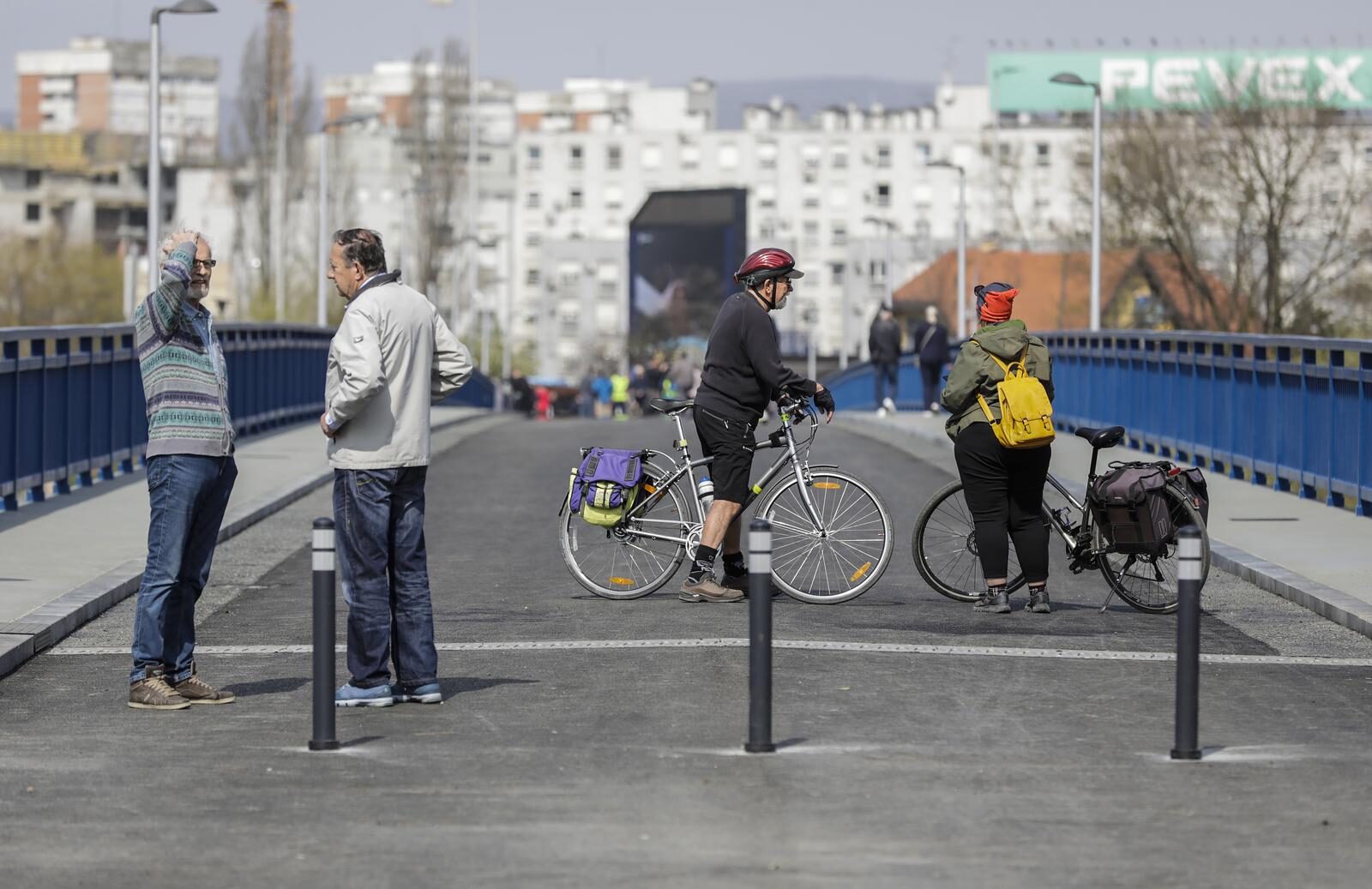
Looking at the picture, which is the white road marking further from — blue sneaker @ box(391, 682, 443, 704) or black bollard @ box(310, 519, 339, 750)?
black bollard @ box(310, 519, 339, 750)

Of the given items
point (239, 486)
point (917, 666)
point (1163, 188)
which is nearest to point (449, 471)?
point (239, 486)

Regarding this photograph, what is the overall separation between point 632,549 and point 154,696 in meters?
3.68

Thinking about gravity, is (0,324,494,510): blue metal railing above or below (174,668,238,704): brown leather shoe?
above

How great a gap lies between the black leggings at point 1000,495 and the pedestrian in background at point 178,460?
13.3 feet

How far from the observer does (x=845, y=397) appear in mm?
50531

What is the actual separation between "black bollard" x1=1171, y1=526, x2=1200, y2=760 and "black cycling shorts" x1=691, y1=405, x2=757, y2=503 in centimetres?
419

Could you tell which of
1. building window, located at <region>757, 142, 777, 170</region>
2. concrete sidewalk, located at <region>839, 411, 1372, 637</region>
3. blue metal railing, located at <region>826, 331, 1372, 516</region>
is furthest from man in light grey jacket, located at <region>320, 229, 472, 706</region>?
building window, located at <region>757, 142, 777, 170</region>

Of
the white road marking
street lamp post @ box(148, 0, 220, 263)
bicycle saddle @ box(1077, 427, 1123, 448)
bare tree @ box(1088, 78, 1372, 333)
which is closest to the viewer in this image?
the white road marking

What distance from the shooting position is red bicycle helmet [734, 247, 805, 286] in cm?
1152

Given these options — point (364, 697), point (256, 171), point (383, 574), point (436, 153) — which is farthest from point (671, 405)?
point (436, 153)

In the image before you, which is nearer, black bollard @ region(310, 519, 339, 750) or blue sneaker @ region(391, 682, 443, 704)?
black bollard @ region(310, 519, 339, 750)

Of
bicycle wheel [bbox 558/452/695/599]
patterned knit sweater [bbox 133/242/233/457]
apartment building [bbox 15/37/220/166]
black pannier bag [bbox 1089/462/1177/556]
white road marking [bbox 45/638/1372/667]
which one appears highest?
apartment building [bbox 15/37/220/166]

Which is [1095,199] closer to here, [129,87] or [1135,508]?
[1135,508]

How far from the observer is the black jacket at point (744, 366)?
37.6 feet
